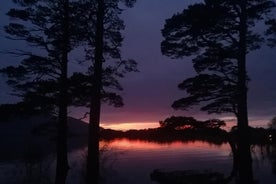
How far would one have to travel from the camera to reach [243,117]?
61.4 ft

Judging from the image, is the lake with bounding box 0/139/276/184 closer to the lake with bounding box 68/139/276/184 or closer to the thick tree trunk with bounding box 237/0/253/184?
the lake with bounding box 68/139/276/184

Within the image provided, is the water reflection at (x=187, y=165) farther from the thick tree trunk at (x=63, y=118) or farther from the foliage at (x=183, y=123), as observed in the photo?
the thick tree trunk at (x=63, y=118)

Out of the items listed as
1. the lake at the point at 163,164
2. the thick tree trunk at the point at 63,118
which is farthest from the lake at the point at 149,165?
the thick tree trunk at the point at 63,118

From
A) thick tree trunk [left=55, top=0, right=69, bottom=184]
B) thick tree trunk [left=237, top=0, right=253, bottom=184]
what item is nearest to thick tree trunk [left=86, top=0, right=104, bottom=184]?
thick tree trunk [left=55, top=0, right=69, bottom=184]

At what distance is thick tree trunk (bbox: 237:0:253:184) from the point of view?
1830 centimetres

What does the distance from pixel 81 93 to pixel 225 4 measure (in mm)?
7914

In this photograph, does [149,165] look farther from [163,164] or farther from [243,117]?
[243,117]

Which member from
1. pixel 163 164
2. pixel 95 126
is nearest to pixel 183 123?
pixel 95 126

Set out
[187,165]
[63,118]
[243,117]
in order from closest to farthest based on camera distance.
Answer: [63,118]
[243,117]
[187,165]

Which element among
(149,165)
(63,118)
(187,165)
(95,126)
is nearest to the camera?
(95,126)

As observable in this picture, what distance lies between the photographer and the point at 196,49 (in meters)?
20.0

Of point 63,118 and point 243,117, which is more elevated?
point 243,117

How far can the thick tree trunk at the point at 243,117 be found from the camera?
60.0 feet

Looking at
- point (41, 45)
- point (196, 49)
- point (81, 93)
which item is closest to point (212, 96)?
point (196, 49)
